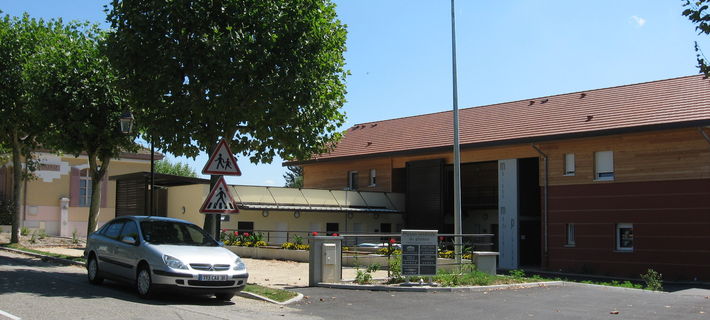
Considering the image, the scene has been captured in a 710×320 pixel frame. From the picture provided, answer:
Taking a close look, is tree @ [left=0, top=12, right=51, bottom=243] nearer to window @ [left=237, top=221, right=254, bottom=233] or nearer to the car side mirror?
window @ [left=237, top=221, right=254, bottom=233]

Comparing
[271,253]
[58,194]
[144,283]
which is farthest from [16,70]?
[144,283]

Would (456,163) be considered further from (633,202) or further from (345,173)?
(345,173)

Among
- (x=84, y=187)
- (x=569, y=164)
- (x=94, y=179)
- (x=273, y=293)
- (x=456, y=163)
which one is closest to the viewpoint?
(x=273, y=293)

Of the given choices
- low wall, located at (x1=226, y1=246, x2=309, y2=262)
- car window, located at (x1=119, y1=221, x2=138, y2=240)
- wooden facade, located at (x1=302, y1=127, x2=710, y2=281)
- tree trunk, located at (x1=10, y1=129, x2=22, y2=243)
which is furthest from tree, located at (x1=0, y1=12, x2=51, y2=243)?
wooden facade, located at (x1=302, y1=127, x2=710, y2=281)

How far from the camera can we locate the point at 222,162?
13453 millimetres

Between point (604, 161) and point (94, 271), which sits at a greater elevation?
point (604, 161)

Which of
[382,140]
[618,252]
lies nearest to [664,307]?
[618,252]

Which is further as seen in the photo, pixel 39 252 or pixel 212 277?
pixel 39 252

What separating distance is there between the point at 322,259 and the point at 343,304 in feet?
9.48

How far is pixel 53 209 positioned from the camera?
39.2 meters

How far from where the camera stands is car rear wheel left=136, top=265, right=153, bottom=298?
12.1 m

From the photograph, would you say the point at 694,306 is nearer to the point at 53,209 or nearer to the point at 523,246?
the point at 523,246

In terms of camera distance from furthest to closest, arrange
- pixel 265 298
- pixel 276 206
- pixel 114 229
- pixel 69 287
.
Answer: pixel 276 206 < pixel 114 229 < pixel 69 287 < pixel 265 298

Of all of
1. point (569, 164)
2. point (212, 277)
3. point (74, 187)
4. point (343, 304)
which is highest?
point (569, 164)
